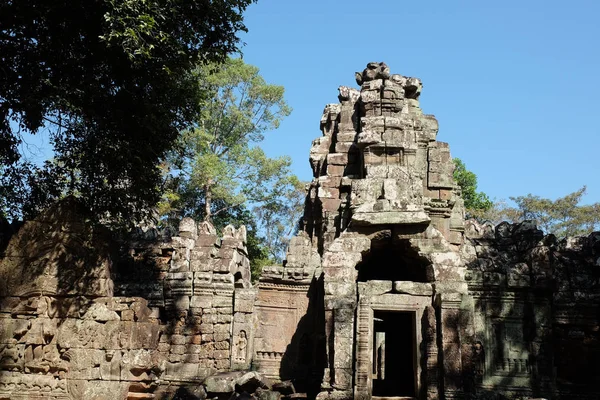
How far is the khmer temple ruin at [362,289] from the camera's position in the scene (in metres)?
7.92

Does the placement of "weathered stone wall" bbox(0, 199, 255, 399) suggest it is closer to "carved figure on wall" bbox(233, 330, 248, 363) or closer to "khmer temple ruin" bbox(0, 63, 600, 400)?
"khmer temple ruin" bbox(0, 63, 600, 400)

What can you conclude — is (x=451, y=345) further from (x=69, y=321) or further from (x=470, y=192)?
(x=470, y=192)

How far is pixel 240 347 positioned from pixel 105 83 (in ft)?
17.8

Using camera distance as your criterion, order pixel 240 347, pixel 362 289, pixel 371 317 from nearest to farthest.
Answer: pixel 371 317 < pixel 362 289 < pixel 240 347

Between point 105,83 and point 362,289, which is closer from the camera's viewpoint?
point 105,83

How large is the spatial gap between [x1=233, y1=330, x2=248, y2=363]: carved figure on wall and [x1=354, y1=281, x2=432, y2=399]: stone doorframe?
8.08ft

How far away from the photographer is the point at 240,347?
11.5m

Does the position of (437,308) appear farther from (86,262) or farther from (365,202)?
(86,262)

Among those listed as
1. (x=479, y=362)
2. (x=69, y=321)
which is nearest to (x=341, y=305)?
(x=479, y=362)

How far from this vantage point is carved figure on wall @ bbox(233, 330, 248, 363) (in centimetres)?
1148

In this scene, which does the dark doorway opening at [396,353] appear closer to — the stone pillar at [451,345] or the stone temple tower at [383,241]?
the stone temple tower at [383,241]

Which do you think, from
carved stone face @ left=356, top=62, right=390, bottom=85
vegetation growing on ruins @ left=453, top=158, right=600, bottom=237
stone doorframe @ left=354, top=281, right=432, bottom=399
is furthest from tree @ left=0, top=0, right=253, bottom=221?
vegetation growing on ruins @ left=453, top=158, right=600, bottom=237

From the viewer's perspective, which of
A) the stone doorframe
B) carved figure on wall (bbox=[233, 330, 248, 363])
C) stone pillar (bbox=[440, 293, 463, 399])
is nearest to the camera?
stone pillar (bbox=[440, 293, 463, 399])

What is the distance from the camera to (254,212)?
28.0 metres
